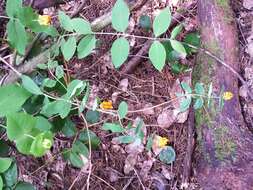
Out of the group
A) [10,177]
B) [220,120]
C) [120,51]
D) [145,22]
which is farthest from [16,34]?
[220,120]

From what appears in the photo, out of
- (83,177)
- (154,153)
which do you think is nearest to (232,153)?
(154,153)

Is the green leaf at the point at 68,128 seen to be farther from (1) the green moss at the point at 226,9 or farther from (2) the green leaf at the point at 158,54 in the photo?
(1) the green moss at the point at 226,9

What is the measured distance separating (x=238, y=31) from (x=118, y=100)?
58cm

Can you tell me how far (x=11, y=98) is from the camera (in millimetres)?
1169

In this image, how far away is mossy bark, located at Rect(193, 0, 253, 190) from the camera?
1.43 m

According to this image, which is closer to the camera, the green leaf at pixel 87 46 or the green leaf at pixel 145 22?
the green leaf at pixel 87 46

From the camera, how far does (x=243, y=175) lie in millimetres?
1414

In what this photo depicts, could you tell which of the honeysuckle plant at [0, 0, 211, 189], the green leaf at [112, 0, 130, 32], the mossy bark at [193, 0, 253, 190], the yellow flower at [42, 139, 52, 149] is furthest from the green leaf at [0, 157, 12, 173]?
the mossy bark at [193, 0, 253, 190]

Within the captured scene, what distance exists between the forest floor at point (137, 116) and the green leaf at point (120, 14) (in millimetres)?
540

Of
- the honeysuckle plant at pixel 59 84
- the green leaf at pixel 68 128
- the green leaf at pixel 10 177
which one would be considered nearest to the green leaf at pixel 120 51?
the honeysuckle plant at pixel 59 84

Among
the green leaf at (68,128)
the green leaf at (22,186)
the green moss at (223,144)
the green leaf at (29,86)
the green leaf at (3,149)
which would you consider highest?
the green leaf at (29,86)

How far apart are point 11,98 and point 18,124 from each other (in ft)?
0.46

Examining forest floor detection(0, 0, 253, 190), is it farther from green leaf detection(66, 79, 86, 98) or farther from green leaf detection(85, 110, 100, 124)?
green leaf detection(66, 79, 86, 98)

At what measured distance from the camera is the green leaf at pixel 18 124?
104cm
